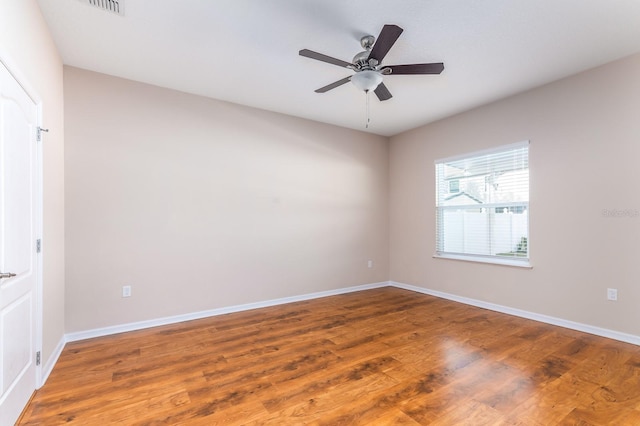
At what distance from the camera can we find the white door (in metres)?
1.58

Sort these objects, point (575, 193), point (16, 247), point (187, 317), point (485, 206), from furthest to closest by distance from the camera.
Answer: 1. point (485, 206)
2. point (187, 317)
3. point (575, 193)
4. point (16, 247)

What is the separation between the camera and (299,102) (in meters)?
3.91

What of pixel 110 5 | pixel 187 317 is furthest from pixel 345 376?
pixel 110 5

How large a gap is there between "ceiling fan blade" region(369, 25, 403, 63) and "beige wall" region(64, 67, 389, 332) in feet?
7.37

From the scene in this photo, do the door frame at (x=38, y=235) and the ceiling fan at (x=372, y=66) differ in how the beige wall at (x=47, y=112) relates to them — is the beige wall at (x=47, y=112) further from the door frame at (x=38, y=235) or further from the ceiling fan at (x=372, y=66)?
the ceiling fan at (x=372, y=66)

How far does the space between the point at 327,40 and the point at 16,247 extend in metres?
2.68

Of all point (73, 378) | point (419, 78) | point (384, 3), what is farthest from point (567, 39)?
point (73, 378)

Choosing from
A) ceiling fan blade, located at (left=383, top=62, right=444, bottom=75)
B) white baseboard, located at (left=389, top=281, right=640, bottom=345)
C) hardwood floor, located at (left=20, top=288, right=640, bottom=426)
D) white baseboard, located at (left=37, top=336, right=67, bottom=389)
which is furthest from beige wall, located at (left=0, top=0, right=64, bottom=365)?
white baseboard, located at (left=389, top=281, right=640, bottom=345)

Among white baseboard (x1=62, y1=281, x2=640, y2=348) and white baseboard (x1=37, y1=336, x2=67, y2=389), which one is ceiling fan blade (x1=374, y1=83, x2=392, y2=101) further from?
white baseboard (x1=37, y1=336, x2=67, y2=389)

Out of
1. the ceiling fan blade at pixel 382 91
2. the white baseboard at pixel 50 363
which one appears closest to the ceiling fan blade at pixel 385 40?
the ceiling fan blade at pixel 382 91

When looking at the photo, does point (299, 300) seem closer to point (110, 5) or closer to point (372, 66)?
point (372, 66)

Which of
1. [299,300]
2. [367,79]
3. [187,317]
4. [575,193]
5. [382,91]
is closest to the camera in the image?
[367,79]

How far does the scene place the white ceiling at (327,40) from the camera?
2.20m

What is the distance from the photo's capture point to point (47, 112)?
2355 mm
